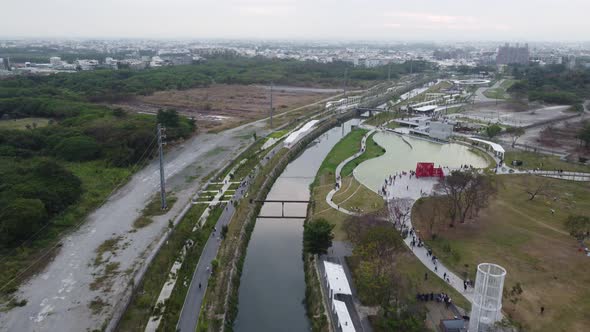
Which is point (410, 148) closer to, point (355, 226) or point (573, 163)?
point (573, 163)

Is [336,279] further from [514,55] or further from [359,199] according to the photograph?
[514,55]

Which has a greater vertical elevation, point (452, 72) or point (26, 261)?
point (452, 72)

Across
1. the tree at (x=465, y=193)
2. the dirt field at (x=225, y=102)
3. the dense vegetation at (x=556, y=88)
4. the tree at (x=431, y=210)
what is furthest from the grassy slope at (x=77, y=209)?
the dense vegetation at (x=556, y=88)

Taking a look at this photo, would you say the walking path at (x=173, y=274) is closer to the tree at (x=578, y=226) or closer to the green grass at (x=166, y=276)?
the green grass at (x=166, y=276)

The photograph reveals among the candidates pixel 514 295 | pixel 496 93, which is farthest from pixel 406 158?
pixel 496 93

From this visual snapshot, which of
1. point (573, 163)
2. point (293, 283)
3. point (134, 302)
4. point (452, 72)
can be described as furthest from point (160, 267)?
point (452, 72)

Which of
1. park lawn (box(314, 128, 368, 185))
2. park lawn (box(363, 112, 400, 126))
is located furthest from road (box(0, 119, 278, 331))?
park lawn (box(363, 112, 400, 126))
